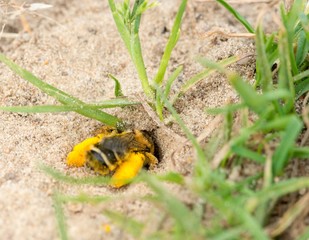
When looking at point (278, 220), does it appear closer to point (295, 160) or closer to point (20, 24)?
point (295, 160)

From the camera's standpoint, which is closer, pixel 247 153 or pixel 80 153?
pixel 247 153

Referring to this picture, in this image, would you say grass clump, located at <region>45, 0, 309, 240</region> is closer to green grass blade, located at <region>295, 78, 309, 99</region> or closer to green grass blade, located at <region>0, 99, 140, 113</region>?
green grass blade, located at <region>295, 78, 309, 99</region>

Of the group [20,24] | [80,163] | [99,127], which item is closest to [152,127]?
[99,127]

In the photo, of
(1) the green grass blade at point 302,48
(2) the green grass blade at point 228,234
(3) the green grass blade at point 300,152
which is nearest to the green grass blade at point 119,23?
(1) the green grass blade at point 302,48

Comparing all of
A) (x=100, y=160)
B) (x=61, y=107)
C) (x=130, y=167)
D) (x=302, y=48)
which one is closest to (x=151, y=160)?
(x=130, y=167)

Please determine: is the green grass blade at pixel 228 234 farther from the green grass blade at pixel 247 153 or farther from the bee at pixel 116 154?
the bee at pixel 116 154

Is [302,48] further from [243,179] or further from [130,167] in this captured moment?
[130,167]

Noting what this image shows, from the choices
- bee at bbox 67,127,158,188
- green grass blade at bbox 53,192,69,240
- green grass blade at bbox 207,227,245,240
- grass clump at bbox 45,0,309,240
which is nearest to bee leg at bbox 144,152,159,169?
bee at bbox 67,127,158,188
